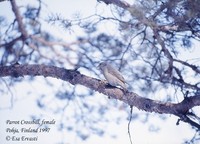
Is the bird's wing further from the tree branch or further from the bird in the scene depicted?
the tree branch

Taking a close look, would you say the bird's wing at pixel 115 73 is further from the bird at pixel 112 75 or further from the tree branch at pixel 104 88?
the tree branch at pixel 104 88

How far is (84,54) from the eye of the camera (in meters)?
2.19

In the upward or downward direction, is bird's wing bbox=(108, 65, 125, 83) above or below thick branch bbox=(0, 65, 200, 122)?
above

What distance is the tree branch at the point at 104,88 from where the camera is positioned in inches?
55.1

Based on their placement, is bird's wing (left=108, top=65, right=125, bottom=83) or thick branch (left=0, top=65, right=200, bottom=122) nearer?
thick branch (left=0, top=65, right=200, bottom=122)

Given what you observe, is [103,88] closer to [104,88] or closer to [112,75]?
[104,88]

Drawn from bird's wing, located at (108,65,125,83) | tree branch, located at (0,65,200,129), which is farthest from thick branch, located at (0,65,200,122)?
bird's wing, located at (108,65,125,83)

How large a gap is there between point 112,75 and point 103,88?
0.84ft

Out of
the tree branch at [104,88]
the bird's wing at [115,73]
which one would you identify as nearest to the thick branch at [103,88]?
the tree branch at [104,88]

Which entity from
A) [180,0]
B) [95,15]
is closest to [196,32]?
[180,0]

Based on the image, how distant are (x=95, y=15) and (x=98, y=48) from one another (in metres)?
0.26

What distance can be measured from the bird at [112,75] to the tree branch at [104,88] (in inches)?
3.4

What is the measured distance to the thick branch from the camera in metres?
1.40

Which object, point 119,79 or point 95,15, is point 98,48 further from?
point 119,79
